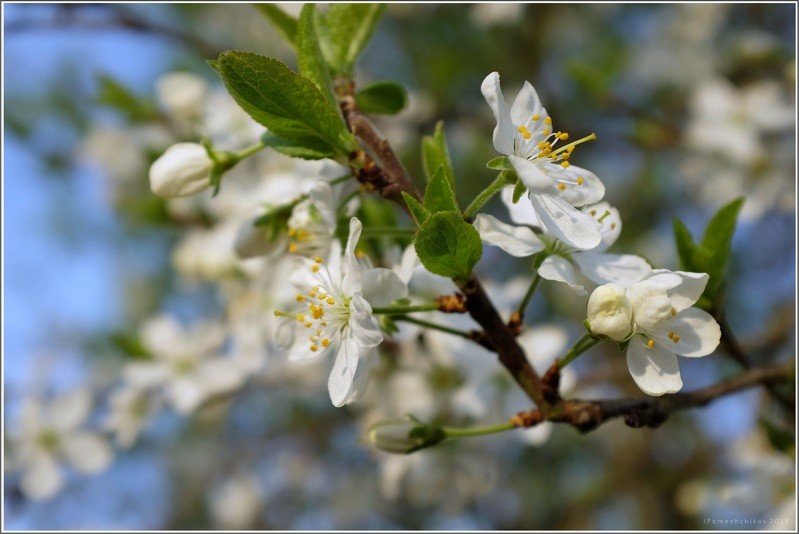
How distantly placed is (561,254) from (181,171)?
2.00 ft

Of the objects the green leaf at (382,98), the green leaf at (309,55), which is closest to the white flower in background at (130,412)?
the green leaf at (382,98)

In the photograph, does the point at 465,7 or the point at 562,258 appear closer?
the point at 562,258

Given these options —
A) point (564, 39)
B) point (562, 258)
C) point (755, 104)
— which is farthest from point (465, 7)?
point (562, 258)

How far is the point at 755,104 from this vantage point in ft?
8.96

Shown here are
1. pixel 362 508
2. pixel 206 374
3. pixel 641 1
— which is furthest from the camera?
pixel 641 1

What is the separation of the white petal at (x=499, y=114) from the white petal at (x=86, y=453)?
174cm

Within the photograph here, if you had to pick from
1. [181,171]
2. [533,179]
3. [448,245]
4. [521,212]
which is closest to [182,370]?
[181,171]

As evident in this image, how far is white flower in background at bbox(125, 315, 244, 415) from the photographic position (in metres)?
2.04

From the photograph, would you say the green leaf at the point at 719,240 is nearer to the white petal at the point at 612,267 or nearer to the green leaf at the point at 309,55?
the white petal at the point at 612,267

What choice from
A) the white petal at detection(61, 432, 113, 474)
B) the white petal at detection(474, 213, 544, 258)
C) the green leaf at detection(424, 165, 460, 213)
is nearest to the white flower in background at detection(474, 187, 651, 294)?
the white petal at detection(474, 213, 544, 258)

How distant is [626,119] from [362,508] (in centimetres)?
198

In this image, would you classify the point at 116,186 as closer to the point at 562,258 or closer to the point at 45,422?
the point at 45,422

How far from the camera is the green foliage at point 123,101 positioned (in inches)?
83.7

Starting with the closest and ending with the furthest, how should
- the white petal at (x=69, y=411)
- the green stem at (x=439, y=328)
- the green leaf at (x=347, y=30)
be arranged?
the green stem at (x=439, y=328) < the green leaf at (x=347, y=30) < the white petal at (x=69, y=411)
